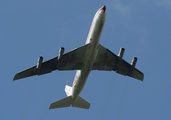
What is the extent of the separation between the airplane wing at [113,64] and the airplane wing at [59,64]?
3.06 metres

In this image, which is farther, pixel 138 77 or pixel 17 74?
pixel 138 77

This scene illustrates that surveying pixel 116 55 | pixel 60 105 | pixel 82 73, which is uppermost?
pixel 116 55

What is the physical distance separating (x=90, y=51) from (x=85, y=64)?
2837 mm

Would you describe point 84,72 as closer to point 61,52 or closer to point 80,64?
point 80,64

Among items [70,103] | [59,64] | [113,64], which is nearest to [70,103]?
[70,103]

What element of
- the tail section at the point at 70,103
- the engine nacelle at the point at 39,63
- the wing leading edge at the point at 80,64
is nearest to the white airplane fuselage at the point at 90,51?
the wing leading edge at the point at 80,64

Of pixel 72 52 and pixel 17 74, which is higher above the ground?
pixel 72 52

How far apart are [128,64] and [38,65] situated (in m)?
14.3

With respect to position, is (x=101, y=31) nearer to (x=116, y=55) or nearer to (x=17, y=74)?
(x=116, y=55)

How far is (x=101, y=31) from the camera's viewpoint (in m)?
67.9

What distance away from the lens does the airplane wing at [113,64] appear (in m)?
73.4

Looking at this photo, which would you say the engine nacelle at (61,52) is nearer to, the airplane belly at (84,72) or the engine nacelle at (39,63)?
the engine nacelle at (39,63)

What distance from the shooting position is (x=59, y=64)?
238ft

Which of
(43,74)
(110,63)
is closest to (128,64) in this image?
(110,63)
